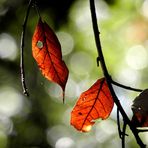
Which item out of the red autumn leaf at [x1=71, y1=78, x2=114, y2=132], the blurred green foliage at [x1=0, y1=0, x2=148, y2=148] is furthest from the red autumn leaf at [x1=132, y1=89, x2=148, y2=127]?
the blurred green foliage at [x1=0, y1=0, x2=148, y2=148]

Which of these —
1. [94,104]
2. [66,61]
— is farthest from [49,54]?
[66,61]

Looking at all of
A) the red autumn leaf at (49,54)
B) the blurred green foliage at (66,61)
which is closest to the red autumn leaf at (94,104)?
the red autumn leaf at (49,54)

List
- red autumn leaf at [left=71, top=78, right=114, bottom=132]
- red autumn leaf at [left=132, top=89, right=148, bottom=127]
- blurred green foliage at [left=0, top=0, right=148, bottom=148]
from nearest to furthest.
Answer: red autumn leaf at [left=132, top=89, right=148, bottom=127]
red autumn leaf at [left=71, top=78, right=114, bottom=132]
blurred green foliage at [left=0, top=0, right=148, bottom=148]

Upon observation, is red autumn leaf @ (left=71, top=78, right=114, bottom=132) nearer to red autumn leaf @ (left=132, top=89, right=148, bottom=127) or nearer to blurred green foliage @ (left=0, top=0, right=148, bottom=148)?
red autumn leaf @ (left=132, top=89, right=148, bottom=127)

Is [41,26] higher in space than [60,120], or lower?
higher

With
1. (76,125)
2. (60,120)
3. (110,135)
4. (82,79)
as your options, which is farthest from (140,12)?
(76,125)

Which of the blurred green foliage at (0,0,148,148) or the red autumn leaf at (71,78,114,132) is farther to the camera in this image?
the blurred green foliage at (0,0,148,148)

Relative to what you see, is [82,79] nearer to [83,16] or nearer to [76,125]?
[83,16]
